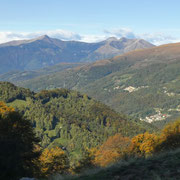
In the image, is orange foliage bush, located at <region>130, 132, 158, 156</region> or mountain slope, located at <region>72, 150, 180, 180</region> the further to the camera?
orange foliage bush, located at <region>130, 132, 158, 156</region>

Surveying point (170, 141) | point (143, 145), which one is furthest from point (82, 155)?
point (170, 141)

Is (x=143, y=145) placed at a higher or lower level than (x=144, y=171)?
lower

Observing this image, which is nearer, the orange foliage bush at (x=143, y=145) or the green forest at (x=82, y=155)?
the green forest at (x=82, y=155)

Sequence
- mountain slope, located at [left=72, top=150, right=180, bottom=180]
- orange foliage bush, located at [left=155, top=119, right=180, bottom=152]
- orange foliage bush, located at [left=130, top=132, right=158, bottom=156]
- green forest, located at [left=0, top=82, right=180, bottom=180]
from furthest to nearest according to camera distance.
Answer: orange foliage bush, located at [left=130, top=132, right=158, bottom=156] → orange foliage bush, located at [left=155, top=119, right=180, bottom=152] → green forest, located at [left=0, top=82, right=180, bottom=180] → mountain slope, located at [left=72, top=150, right=180, bottom=180]

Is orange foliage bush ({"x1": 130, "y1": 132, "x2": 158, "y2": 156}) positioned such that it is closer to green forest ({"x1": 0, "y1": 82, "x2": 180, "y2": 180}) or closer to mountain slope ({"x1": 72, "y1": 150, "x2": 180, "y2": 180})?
green forest ({"x1": 0, "y1": 82, "x2": 180, "y2": 180})

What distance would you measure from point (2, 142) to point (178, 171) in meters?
15.8

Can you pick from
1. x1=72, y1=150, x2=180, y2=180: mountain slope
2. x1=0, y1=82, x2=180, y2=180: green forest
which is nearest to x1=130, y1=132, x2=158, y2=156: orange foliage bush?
x1=0, y1=82, x2=180, y2=180: green forest

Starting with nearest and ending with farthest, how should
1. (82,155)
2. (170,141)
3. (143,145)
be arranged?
(170,141)
(143,145)
(82,155)

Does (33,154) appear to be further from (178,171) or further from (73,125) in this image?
(73,125)

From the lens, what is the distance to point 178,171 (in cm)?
1733

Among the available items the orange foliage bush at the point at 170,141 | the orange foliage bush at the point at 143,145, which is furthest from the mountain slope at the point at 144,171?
the orange foliage bush at the point at 143,145

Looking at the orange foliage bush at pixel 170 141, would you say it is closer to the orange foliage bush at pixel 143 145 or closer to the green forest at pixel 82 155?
the green forest at pixel 82 155

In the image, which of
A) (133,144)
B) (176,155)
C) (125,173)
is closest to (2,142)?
(125,173)

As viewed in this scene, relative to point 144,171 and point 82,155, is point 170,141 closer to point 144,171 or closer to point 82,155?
point 82,155
